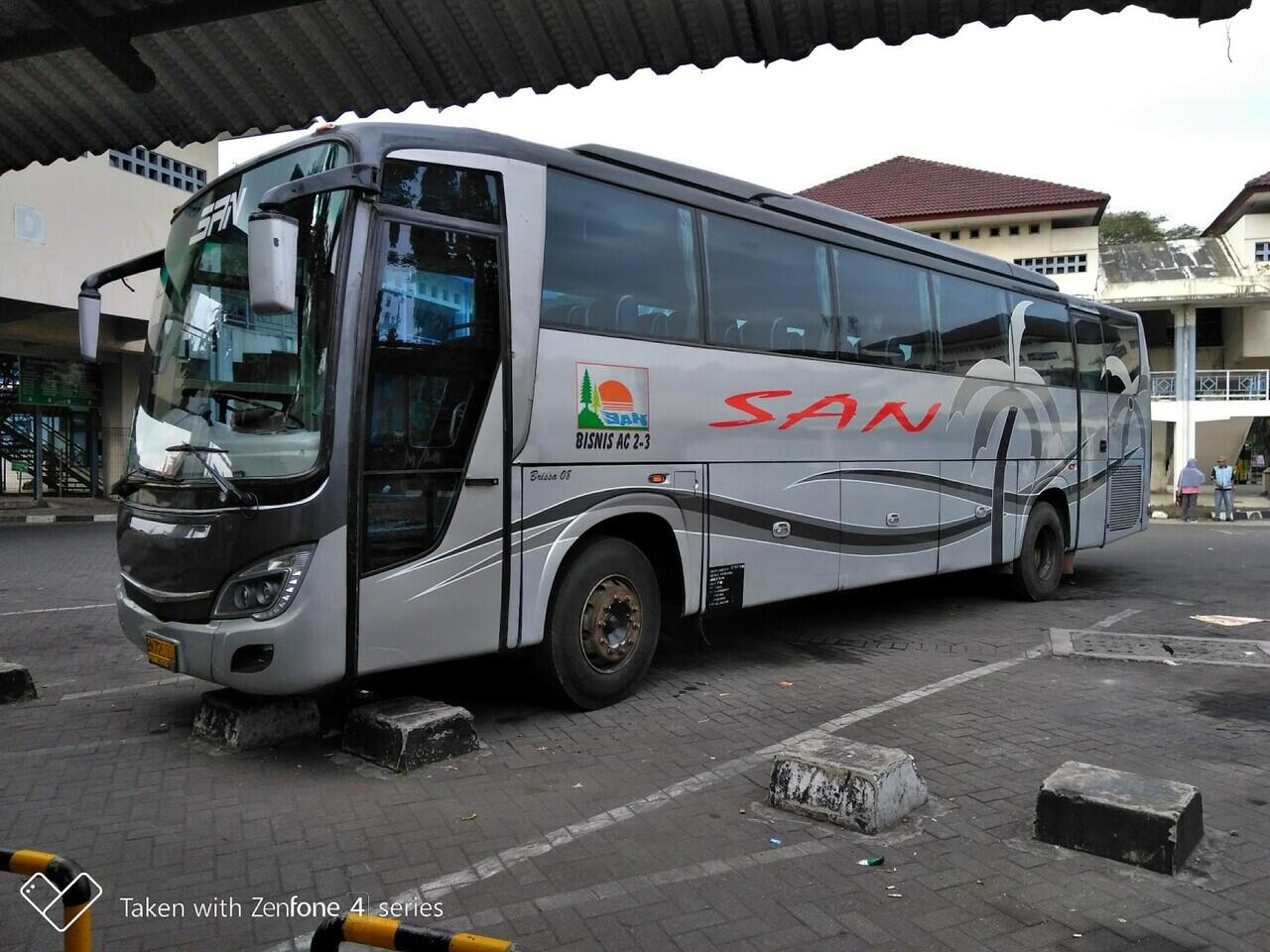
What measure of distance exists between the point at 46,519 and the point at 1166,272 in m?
33.6

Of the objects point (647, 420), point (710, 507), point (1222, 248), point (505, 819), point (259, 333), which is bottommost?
point (505, 819)

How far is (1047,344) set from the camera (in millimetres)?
10906

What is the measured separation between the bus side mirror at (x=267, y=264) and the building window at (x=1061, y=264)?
3192 centimetres

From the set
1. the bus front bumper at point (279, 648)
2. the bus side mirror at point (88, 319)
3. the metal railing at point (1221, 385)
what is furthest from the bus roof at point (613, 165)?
the metal railing at point (1221, 385)

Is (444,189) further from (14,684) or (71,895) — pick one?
(14,684)

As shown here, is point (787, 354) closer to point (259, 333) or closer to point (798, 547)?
point (798, 547)

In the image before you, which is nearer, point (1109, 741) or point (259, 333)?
point (259, 333)

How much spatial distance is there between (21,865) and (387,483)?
2757mm

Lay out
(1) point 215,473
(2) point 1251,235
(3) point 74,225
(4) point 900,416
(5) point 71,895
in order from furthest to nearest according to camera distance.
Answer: (2) point 1251,235
(3) point 74,225
(4) point 900,416
(1) point 215,473
(5) point 71,895

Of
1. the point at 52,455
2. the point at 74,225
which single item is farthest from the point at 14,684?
the point at 52,455

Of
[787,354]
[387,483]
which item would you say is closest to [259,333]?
[387,483]

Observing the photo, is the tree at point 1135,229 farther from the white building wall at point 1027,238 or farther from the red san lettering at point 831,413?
the red san lettering at point 831,413

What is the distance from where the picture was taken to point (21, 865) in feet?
7.95

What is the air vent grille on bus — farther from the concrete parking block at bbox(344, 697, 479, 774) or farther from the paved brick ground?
the concrete parking block at bbox(344, 697, 479, 774)
